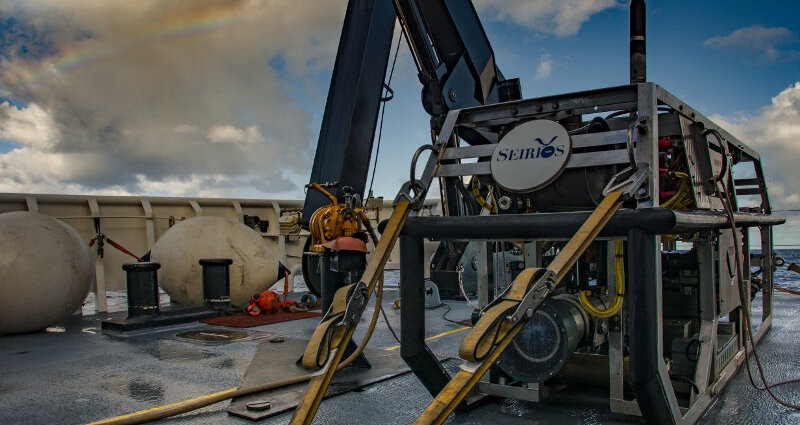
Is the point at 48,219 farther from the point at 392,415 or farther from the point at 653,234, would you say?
the point at 653,234

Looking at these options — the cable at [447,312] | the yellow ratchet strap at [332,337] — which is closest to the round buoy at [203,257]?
the cable at [447,312]

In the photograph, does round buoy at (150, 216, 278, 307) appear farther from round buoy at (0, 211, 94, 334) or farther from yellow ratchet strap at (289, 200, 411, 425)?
yellow ratchet strap at (289, 200, 411, 425)

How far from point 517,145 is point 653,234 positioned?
0.99 metres

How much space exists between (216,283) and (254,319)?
99 cm

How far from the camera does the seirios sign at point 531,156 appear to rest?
10.6 feet

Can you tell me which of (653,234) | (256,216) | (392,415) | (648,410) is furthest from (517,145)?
(256,216)

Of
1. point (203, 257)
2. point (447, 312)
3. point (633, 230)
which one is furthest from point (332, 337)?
point (203, 257)

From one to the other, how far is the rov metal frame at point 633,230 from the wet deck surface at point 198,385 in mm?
378

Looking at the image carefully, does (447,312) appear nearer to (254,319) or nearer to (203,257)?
(254,319)

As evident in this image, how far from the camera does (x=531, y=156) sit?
3342 mm

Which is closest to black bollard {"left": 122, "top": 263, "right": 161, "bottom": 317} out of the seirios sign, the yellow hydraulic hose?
the seirios sign

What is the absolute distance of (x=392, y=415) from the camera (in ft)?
12.3

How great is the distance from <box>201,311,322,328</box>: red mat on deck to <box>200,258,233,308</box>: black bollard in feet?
1.18

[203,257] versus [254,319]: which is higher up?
[203,257]
